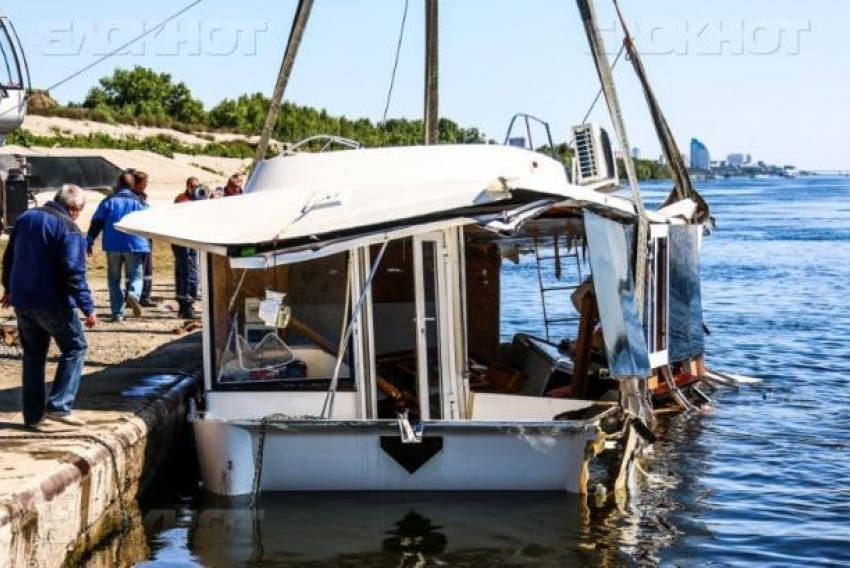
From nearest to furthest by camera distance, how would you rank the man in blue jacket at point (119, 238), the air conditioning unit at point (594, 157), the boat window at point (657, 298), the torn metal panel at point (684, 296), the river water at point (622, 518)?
the river water at point (622, 518) → the air conditioning unit at point (594, 157) → the boat window at point (657, 298) → the torn metal panel at point (684, 296) → the man in blue jacket at point (119, 238)

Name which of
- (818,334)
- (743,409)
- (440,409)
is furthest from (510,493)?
(818,334)

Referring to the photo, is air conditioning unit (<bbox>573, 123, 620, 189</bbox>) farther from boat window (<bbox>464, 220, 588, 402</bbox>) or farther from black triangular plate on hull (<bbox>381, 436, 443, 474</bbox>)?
black triangular plate on hull (<bbox>381, 436, 443, 474</bbox>)

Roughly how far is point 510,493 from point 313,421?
5.87 feet

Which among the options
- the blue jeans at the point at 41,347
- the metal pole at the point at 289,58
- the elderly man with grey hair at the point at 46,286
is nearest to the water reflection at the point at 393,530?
the blue jeans at the point at 41,347

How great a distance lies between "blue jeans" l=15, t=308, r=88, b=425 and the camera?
10.6 m

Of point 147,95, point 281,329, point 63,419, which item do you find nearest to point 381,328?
point 281,329

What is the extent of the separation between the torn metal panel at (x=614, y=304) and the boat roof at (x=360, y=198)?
25 cm

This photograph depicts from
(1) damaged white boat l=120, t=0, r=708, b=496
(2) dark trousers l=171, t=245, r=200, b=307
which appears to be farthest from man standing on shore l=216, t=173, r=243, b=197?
(1) damaged white boat l=120, t=0, r=708, b=496

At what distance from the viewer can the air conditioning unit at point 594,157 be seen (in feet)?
45.6

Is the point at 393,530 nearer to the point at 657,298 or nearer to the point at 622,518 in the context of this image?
the point at 622,518

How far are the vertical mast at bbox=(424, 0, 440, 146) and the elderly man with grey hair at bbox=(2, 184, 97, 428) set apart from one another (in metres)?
5.52

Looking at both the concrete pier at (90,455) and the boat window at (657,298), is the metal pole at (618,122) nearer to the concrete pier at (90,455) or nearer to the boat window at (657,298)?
the boat window at (657,298)

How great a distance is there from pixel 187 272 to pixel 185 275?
10 cm

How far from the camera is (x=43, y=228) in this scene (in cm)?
1045
